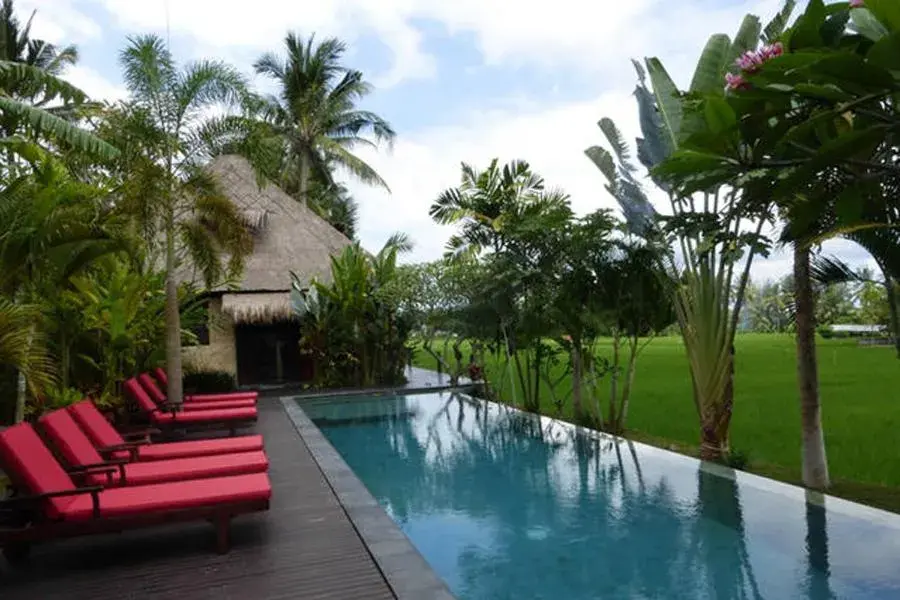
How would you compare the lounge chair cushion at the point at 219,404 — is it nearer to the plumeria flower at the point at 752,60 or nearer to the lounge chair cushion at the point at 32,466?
the lounge chair cushion at the point at 32,466

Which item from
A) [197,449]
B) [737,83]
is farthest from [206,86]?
[737,83]

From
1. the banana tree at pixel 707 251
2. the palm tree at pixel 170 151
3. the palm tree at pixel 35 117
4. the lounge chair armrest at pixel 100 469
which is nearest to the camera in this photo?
the lounge chair armrest at pixel 100 469

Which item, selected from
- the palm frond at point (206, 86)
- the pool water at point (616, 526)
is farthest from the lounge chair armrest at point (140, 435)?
the palm frond at point (206, 86)

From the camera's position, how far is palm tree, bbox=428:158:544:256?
14.2 metres

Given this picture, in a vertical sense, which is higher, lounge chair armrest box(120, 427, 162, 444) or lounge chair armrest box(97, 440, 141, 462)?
lounge chair armrest box(97, 440, 141, 462)

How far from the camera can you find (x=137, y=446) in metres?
6.59

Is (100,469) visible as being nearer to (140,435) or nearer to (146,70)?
(140,435)

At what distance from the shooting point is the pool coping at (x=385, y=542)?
13.4 ft

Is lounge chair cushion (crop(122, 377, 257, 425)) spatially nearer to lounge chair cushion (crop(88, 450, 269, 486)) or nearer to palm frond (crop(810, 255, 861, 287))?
lounge chair cushion (crop(88, 450, 269, 486))

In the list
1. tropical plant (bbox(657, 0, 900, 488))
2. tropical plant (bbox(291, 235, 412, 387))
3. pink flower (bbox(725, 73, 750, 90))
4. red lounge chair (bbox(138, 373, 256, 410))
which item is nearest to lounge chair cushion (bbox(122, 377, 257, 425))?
red lounge chair (bbox(138, 373, 256, 410))

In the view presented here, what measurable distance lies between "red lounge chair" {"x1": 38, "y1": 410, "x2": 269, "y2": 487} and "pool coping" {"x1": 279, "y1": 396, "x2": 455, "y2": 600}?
0.88 metres

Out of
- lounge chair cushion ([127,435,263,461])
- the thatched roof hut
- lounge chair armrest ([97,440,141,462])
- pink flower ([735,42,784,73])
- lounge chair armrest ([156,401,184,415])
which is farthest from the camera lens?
the thatched roof hut

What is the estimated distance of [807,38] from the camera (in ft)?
6.61

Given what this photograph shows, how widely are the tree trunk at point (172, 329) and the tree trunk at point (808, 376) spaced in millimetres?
8851
